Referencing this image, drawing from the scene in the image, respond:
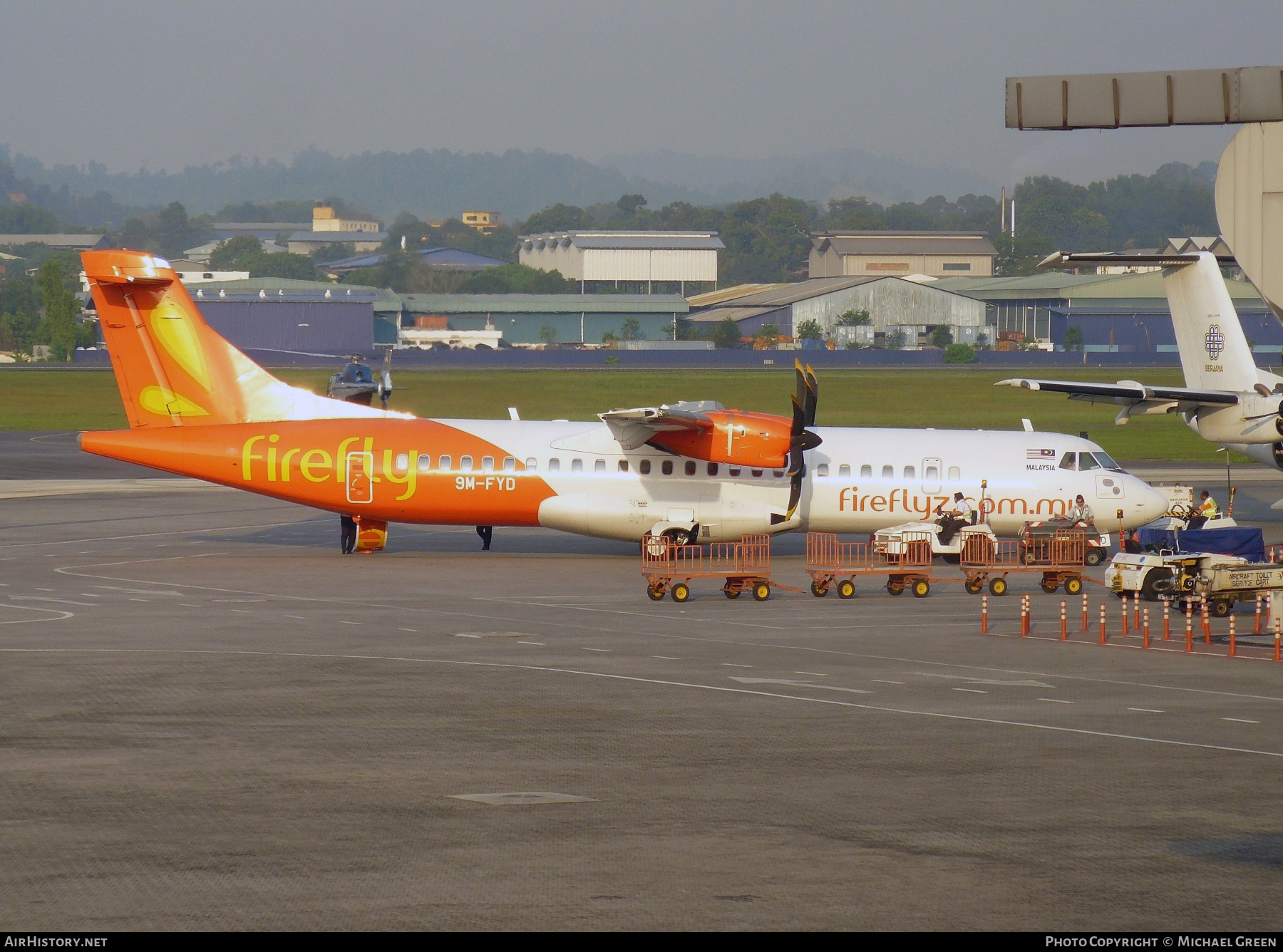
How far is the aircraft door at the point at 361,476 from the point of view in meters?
35.0

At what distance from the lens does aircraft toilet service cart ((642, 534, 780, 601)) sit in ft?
101

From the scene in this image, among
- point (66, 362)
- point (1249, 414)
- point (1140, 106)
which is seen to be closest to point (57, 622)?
point (1140, 106)

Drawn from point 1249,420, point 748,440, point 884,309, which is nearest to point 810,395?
point 748,440

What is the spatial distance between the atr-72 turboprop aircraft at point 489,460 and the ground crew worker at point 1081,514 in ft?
1.31

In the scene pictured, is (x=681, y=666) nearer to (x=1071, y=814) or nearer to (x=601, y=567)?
(x=1071, y=814)

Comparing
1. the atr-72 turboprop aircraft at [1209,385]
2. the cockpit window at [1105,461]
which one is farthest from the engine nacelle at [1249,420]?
the cockpit window at [1105,461]

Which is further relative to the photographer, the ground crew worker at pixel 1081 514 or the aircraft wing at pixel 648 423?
the ground crew worker at pixel 1081 514

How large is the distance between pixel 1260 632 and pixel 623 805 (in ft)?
56.9

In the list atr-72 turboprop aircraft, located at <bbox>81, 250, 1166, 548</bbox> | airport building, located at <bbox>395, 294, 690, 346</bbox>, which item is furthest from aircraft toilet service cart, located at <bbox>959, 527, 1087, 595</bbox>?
airport building, located at <bbox>395, 294, 690, 346</bbox>

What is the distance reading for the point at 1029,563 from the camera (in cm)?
3278

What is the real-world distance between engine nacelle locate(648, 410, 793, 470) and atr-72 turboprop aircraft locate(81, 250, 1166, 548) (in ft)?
0.16

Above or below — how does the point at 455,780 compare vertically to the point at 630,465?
below

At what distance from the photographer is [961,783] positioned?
629 inches

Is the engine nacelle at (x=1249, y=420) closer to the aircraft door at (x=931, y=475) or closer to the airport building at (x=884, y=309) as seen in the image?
the aircraft door at (x=931, y=475)
